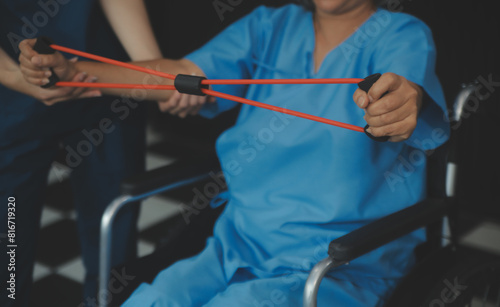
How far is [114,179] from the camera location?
1.65 m

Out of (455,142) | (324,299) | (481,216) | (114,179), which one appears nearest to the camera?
(324,299)

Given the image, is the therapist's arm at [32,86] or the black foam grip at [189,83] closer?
the black foam grip at [189,83]

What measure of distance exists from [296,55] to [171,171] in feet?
1.22

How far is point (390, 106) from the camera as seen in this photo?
104cm

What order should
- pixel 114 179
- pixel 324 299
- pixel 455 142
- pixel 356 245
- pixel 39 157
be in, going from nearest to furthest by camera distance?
pixel 356 245
pixel 324 299
pixel 455 142
pixel 39 157
pixel 114 179

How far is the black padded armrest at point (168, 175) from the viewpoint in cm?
136

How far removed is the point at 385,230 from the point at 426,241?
1.00 ft

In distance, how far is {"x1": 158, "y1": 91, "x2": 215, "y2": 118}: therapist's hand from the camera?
143 cm

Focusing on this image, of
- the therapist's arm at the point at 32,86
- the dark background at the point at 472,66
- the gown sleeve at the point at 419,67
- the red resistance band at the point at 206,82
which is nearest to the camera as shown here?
the red resistance band at the point at 206,82

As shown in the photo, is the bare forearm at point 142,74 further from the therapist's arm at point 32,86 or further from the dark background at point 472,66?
the dark background at point 472,66

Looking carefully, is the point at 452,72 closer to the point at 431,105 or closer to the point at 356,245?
the point at 431,105

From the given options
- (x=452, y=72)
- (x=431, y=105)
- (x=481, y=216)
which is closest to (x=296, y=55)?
(x=431, y=105)

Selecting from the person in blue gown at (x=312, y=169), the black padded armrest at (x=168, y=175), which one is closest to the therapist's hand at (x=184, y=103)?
the person in blue gown at (x=312, y=169)

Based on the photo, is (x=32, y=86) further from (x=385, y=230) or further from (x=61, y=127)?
(x=385, y=230)
